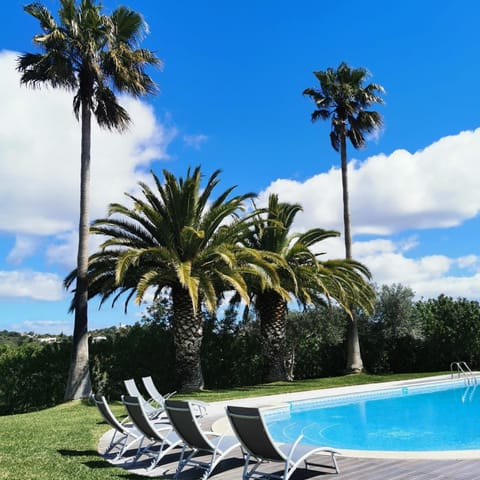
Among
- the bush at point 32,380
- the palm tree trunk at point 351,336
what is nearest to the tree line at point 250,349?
the bush at point 32,380

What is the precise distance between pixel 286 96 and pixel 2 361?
14370 mm

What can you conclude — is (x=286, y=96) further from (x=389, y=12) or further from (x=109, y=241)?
(x=109, y=241)

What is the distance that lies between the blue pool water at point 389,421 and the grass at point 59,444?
319cm

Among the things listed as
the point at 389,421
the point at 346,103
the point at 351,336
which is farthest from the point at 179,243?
the point at 346,103

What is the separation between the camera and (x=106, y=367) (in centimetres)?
2181

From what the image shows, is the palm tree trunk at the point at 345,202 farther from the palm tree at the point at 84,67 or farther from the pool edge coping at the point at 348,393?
the palm tree at the point at 84,67

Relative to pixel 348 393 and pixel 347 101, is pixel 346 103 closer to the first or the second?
pixel 347 101

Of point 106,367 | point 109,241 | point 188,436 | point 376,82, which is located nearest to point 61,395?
point 106,367

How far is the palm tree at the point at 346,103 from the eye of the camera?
94.0 feet

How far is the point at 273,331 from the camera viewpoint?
23344 millimetres

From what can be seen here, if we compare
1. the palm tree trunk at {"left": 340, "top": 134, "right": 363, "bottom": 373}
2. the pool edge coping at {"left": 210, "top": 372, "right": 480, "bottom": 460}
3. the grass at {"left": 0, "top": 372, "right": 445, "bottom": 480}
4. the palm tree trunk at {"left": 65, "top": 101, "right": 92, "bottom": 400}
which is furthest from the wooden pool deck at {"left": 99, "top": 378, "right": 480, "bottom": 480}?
the palm tree trunk at {"left": 340, "top": 134, "right": 363, "bottom": 373}

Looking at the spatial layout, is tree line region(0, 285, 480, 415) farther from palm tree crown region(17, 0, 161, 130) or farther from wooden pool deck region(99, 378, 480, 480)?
wooden pool deck region(99, 378, 480, 480)

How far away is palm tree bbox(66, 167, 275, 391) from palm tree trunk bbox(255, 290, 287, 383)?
312 centimetres

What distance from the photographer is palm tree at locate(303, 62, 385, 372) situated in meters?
28.6
